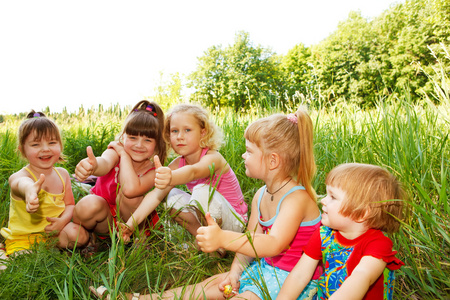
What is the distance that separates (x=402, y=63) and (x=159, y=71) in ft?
63.7

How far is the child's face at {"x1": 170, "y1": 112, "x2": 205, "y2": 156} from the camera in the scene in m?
2.62

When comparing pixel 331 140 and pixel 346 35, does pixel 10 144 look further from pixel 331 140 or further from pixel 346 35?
pixel 346 35

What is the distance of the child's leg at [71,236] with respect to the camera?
8.39ft

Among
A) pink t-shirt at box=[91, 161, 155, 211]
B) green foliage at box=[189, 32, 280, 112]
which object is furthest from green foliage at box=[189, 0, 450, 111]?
pink t-shirt at box=[91, 161, 155, 211]

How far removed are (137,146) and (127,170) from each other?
9.1 inches

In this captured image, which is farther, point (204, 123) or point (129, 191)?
point (204, 123)

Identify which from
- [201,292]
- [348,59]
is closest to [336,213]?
[201,292]

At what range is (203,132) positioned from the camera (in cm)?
274

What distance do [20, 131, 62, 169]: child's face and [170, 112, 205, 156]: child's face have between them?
2.98 ft

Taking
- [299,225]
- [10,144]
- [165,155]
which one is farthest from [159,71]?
[299,225]

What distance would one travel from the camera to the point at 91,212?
2576 millimetres

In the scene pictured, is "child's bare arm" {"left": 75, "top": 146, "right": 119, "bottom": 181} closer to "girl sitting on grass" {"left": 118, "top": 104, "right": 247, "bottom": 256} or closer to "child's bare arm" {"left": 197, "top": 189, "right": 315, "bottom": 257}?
"girl sitting on grass" {"left": 118, "top": 104, "right": 247, "bottom": 256}

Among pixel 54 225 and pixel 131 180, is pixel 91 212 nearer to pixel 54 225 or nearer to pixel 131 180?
pixel 54 225

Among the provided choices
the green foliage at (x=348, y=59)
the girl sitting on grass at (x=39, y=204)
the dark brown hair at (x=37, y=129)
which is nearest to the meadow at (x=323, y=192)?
the girl sitting on grass at (x=39, y=204)
